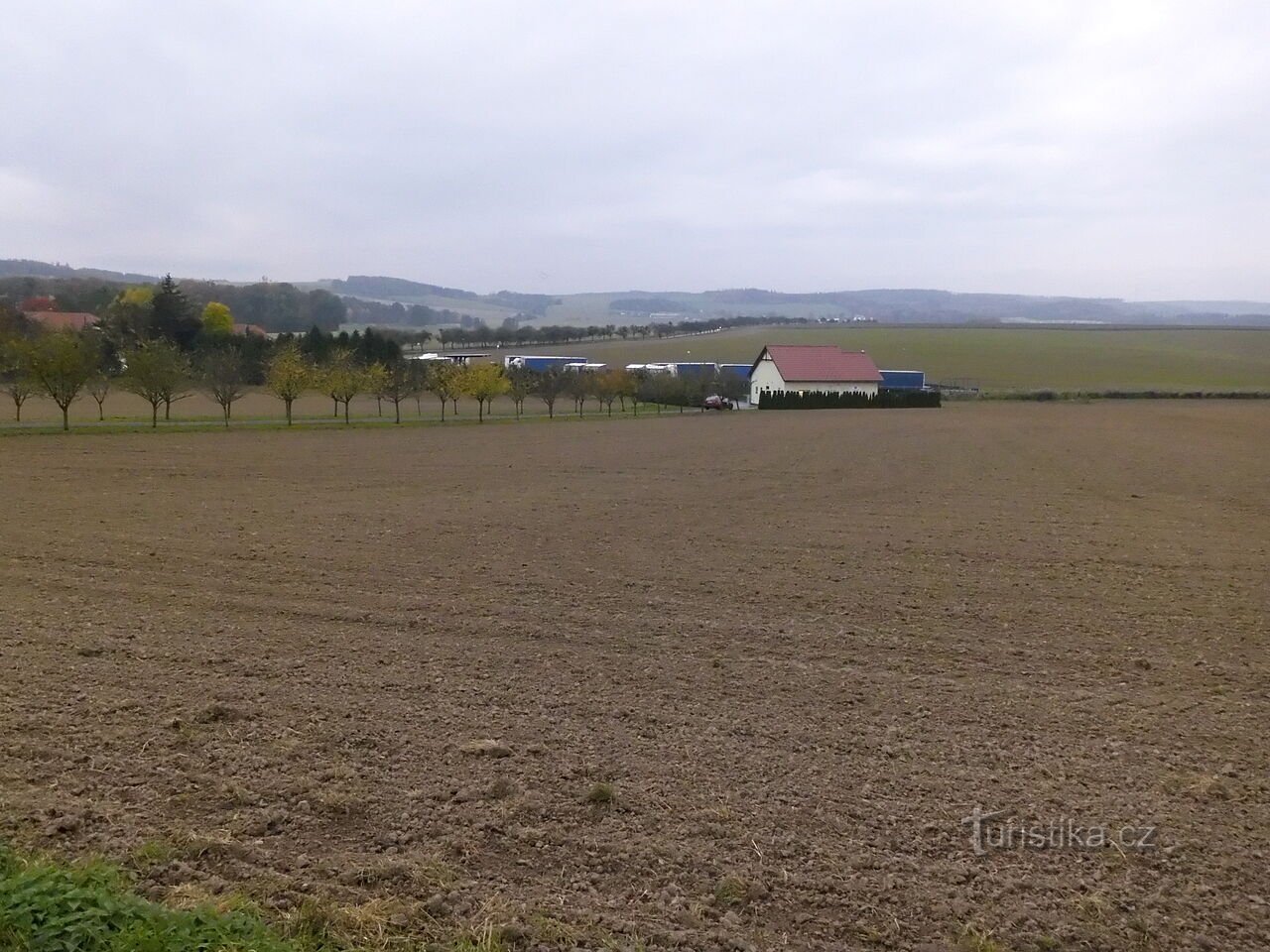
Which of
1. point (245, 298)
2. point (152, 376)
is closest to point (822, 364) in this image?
point (152, 376)

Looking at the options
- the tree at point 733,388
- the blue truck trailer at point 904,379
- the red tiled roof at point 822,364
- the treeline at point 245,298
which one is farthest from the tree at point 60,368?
the treeline at point 245,298

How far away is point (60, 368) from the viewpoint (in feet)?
133

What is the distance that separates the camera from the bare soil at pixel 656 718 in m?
5.26

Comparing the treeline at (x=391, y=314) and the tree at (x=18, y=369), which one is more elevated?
the treeline at (x=391, y=314)

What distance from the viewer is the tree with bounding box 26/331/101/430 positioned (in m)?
40.4

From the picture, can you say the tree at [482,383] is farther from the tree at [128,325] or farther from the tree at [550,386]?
the tree at [128,325]

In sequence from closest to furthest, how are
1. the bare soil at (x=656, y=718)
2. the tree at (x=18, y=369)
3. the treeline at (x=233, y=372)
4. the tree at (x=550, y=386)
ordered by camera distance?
the bare soil at (x=656, y=718)
the tree at (x=18, y=369)
the treeline at (x=233, y=372)
the tree at (x=550, y=386)

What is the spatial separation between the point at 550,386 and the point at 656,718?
185 feet

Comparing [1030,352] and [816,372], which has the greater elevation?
[1030,352]

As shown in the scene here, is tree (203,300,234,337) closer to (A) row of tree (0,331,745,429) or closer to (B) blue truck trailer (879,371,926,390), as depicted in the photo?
(A) row of tree (0,331,745,429)

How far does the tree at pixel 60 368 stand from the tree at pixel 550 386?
28.1m

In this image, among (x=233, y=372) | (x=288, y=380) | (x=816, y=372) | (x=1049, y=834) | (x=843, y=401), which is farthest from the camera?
(x=816, y=372)

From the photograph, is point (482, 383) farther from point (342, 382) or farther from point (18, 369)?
point (18, 369)

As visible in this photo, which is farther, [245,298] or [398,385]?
[245,298]
